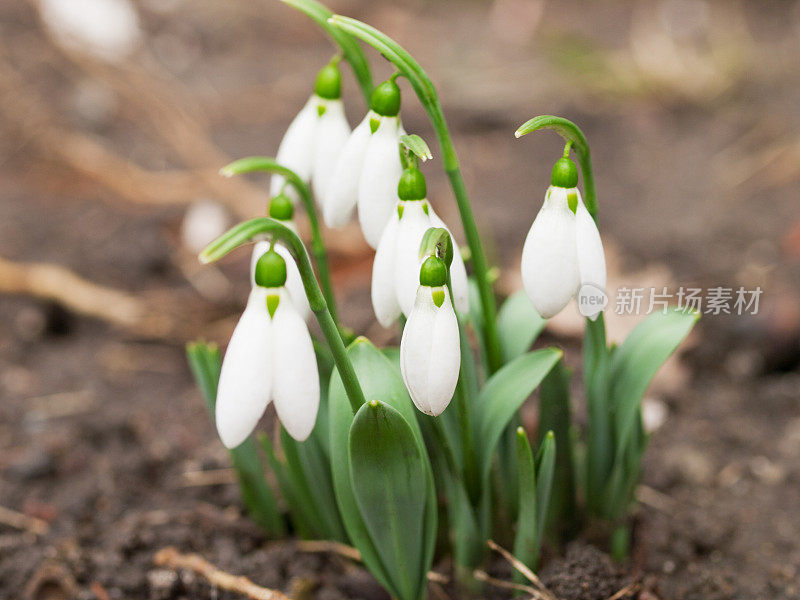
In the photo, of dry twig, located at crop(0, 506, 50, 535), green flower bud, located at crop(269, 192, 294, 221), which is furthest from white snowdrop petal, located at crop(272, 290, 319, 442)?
dry twig, located at crop(0, 506, 50, 535)

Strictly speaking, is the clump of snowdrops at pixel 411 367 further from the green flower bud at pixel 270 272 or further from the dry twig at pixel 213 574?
the dry twig at pixel 213 574

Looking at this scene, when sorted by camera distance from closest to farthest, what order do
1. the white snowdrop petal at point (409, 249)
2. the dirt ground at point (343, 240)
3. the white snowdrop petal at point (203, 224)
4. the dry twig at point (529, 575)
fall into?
the white snowdrop petal at point (409, 249), the dry twig at point (529, 575), the dirt ground at point (343, 240), the white snowdrop petal at point (203, 224)

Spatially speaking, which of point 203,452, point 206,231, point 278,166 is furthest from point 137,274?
point 278,166

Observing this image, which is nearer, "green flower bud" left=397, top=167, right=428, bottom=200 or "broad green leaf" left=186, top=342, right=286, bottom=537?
"green flower bud" left=397, top=167, right=428, bottom=200

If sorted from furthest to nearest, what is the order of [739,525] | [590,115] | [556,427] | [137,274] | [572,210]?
[590,115] < [137,274] < [739,525] < [556,427] < [572,210]

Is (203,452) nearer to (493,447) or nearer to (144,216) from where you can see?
(493,447)

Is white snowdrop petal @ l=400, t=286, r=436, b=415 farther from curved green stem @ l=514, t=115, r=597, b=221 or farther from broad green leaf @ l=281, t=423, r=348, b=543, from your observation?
broad green leaf @ l=281, t=423, r=348, b=543

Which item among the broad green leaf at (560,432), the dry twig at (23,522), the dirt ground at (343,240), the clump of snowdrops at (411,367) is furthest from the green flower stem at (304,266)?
the dry twig at (23,522)
